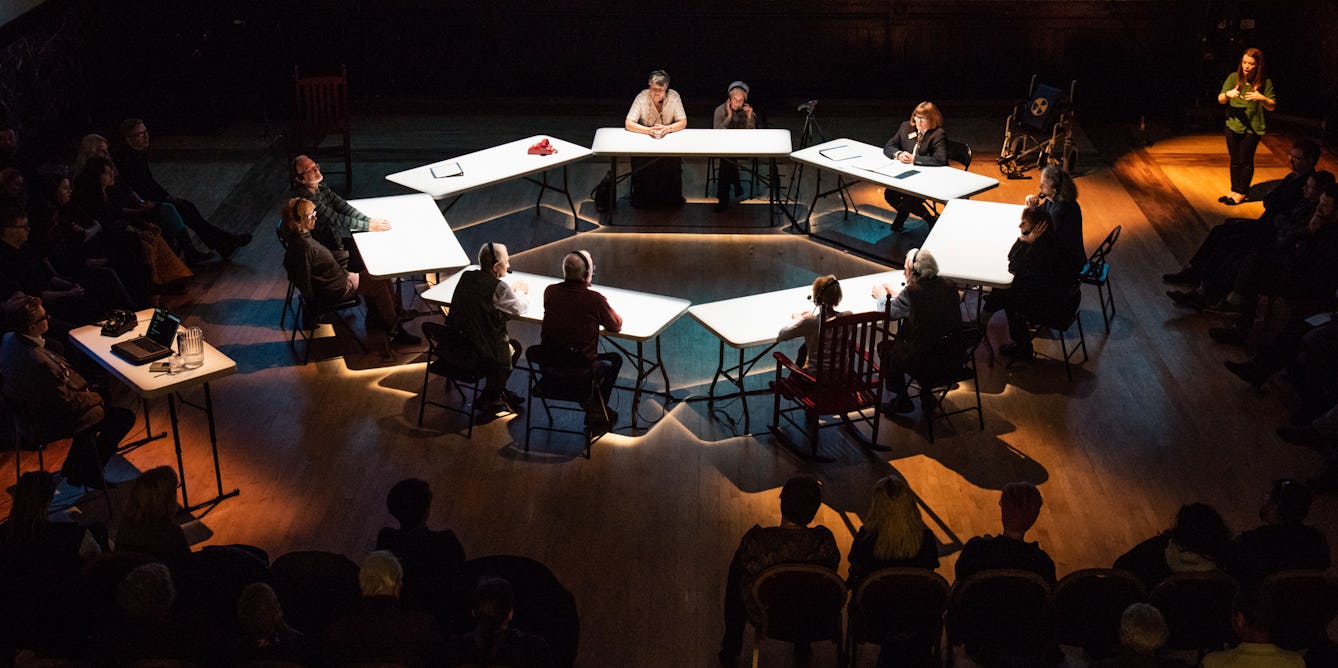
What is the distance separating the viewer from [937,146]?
9.22 meters

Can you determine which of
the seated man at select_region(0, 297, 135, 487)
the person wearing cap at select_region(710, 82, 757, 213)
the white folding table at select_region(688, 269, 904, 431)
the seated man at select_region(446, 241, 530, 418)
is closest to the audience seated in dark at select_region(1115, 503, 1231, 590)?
the white folding table at select_region(688, 269, 904, 431)

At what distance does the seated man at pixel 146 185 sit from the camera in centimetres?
890

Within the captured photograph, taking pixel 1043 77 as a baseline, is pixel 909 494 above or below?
below

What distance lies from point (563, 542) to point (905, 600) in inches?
79.3

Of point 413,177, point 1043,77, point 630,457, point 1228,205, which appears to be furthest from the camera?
point 1043,77

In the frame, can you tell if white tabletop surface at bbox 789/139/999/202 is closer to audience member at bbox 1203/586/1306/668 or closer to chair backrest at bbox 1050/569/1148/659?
chair backrest at bbox 1050/569/1148/659

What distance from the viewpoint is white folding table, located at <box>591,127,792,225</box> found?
952 cm

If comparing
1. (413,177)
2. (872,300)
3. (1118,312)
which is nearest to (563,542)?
(872,300)

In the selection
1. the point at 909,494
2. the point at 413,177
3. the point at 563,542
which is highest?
the point at 413,177

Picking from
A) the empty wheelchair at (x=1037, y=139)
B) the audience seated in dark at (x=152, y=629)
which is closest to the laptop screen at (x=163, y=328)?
the audience seated in dark at (x=152, y=629)

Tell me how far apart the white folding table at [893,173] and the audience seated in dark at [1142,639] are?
16.0 ft

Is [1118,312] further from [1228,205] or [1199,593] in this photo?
[1199,593]

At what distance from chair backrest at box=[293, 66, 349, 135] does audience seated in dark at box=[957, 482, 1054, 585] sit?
7.71 meters

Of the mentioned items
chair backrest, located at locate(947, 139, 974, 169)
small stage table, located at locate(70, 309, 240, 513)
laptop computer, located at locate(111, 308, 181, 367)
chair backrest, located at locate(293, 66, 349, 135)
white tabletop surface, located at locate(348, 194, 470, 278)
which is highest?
chair backrest, located at locate(293, 66, 349, 135)
